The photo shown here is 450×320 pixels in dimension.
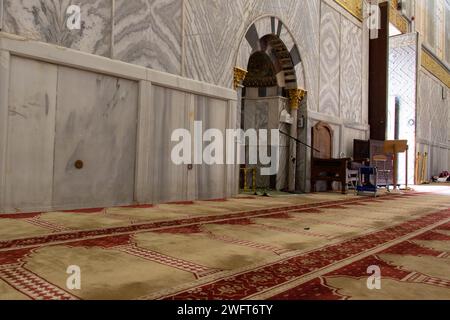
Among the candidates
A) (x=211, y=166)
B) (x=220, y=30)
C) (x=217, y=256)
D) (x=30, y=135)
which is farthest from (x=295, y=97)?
(x=217, y=256)

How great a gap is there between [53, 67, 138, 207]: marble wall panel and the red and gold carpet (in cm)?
43

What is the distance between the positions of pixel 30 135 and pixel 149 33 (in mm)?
1862

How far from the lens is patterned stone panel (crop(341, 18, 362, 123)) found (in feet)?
29.0

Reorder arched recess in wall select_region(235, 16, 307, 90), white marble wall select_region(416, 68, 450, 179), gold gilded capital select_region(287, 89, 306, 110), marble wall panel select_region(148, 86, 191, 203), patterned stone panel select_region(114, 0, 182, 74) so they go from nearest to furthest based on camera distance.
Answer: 1. patterned stone panel select_region(114, 0, 182, 74)
2. marble wall panel select_region(148, 86, 191, 203)
3. arched recess in wall select_region(235, 16, 307, 90)
4. gold gilded capital select_region(287, 89, 306, 110)
5. white marble wall select_region(416, 68, 450, 179)

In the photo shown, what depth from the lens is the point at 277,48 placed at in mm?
7090

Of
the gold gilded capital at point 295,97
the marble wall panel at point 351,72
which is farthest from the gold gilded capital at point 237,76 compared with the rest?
the marble wall panel at point 351,72

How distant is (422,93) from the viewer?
1391 centimetres

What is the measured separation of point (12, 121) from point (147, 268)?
237 cm

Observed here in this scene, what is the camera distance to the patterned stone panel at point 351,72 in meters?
8.84

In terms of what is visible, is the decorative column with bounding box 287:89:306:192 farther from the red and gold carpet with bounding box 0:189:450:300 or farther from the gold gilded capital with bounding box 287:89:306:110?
the red and gold carpet with bounding box 0:189:450:300

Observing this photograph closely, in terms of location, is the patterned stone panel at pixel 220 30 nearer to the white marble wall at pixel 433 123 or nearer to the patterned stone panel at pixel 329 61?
the patterned stone panel at pixel 329 61

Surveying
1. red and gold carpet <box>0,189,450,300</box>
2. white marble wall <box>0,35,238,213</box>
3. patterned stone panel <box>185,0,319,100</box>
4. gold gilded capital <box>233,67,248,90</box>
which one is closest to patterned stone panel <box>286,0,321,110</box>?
patterned stone panel <box>185,0,319,100</box>

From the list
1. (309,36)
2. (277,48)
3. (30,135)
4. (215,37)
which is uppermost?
Result: (309,36)

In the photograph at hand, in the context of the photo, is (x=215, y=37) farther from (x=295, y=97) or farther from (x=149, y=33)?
(x=295, y=97)
